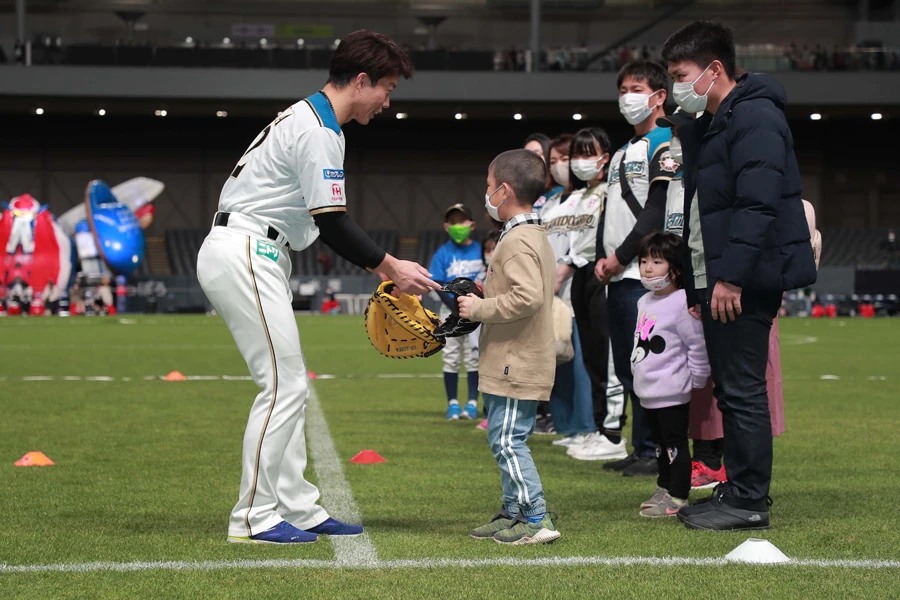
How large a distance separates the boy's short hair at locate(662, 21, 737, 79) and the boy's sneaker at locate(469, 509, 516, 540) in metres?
2.02

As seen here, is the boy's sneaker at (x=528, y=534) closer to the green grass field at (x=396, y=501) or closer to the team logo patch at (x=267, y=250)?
the green grass field at (x=396, y=501)

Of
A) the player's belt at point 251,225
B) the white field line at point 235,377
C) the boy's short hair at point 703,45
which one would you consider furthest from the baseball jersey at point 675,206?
the white field line at point 235,377

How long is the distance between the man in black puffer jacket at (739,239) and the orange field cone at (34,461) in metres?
3.61

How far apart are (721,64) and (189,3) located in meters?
39.6

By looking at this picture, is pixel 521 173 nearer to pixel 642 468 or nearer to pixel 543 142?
pixel 642 468

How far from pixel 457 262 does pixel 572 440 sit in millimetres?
2412

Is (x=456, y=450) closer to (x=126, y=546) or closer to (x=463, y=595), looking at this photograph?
(x=126, y=546)

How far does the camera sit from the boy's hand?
415cm

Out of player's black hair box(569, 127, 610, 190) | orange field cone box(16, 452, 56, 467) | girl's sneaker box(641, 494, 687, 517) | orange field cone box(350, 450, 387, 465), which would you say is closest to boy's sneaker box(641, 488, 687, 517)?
girl's sneaker box(641, 494, 687, 517)

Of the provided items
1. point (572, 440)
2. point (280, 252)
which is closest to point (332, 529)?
point (280, 252)

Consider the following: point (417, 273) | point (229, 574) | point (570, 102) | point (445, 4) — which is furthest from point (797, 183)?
point (445, 4)

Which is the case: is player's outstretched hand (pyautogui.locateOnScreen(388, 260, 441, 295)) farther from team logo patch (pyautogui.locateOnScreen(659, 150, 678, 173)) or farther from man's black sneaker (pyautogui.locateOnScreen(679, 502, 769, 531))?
team logo patch (pyautogui.locateOnScreen(659, 150, 678, 173))

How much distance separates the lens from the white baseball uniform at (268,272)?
4082 mm

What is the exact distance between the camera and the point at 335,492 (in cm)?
533
